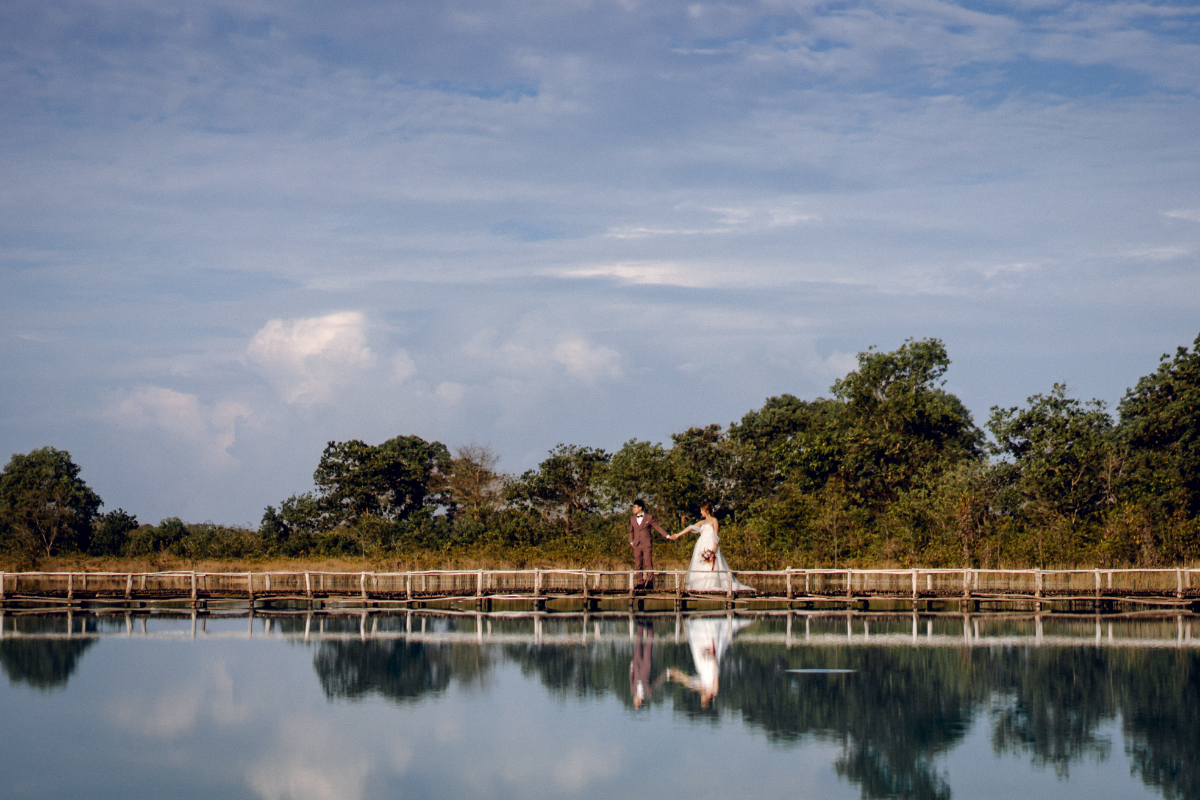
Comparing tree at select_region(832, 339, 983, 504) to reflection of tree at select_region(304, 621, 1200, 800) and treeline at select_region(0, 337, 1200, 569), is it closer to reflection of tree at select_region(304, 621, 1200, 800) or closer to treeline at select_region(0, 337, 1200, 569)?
treeline at select_region(0, 337, 1200, 569)

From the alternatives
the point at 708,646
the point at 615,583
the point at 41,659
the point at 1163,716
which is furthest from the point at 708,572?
the point at 41,659

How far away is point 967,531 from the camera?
30.1 m

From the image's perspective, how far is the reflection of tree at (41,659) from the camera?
17.0 meters

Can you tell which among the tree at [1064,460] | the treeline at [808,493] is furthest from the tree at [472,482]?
the tree at [1064,460]

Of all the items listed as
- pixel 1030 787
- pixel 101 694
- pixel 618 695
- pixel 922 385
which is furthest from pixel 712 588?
pixel 922 385

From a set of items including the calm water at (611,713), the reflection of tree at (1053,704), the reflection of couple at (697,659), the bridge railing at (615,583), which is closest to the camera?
the calm water at (611,713)

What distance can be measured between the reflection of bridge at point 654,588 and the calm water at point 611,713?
7.94 ft

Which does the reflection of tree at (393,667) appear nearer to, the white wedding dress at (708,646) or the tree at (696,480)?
the white wedding dress at (708,646)

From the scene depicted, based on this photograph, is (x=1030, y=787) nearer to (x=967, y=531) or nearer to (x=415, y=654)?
(x=415, y=654)

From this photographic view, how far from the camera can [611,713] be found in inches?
544

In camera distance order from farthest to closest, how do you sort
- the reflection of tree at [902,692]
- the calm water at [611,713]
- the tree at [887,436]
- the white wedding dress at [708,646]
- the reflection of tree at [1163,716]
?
the tree at [887,436], the white wedding dress at [708,646], the reflection of tree at [902,692], the calm water at [611,713], the reflection of tree at [1163,716]

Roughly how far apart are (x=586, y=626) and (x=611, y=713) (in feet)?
29.5

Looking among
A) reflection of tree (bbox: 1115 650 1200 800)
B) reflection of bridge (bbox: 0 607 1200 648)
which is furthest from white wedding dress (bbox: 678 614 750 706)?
reflection of tree (bbox: 1115 650 1200 800)

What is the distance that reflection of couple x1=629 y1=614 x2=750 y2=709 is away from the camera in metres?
15.0
